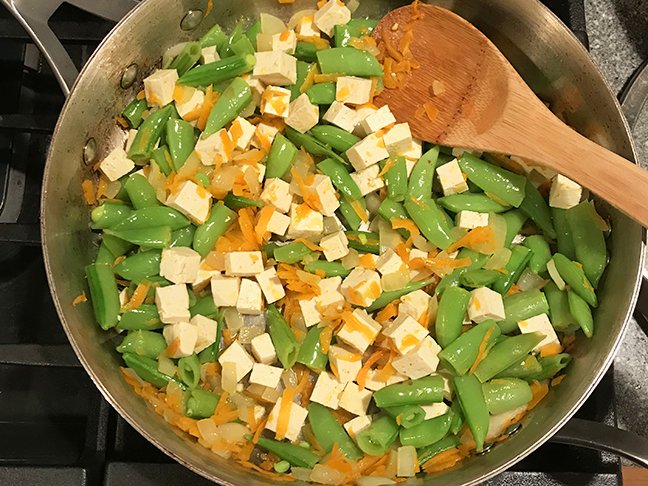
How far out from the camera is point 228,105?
1.35 m

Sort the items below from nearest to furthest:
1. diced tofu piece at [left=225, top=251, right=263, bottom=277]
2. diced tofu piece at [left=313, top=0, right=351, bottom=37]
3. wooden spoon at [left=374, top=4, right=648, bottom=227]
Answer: wooden spoon at [left=374, top=4, right=648, bottom=227]
diced tofu piece at [left=225, top=251, right=263, bottom=277]
diced tofu piece at [left=313, top=0, right=351, bottom=37]

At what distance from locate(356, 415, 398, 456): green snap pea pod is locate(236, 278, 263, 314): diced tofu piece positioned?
1.02 ft

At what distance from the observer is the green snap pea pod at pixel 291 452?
1.22 m

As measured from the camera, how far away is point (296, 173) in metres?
1.38

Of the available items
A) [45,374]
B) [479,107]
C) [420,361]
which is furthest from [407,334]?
[45,374]

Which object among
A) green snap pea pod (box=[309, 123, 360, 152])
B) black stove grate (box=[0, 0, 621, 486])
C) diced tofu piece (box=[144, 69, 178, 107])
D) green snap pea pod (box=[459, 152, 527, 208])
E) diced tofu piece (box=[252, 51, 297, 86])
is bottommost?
black stove grate (box=[0, 0, 621, 486])

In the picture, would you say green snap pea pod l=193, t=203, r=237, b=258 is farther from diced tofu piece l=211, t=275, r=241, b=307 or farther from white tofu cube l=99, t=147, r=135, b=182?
white tofu cube l=99, t=147, r=135, b=182

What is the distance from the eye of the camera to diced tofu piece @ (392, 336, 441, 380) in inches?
48.1

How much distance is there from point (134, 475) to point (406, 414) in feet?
1.69

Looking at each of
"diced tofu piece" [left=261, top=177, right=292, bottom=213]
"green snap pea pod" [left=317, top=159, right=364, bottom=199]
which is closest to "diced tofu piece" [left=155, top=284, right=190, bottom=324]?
"diced tofu piece" [left=261, top=177, right=292, bottom=213]

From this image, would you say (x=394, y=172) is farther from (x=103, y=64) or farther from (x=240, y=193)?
(x=103, y=64)

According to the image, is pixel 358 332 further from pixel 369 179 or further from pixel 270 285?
pixel 369 179

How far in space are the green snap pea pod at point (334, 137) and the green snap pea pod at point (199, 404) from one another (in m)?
0.54

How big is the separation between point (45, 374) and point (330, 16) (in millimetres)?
949
